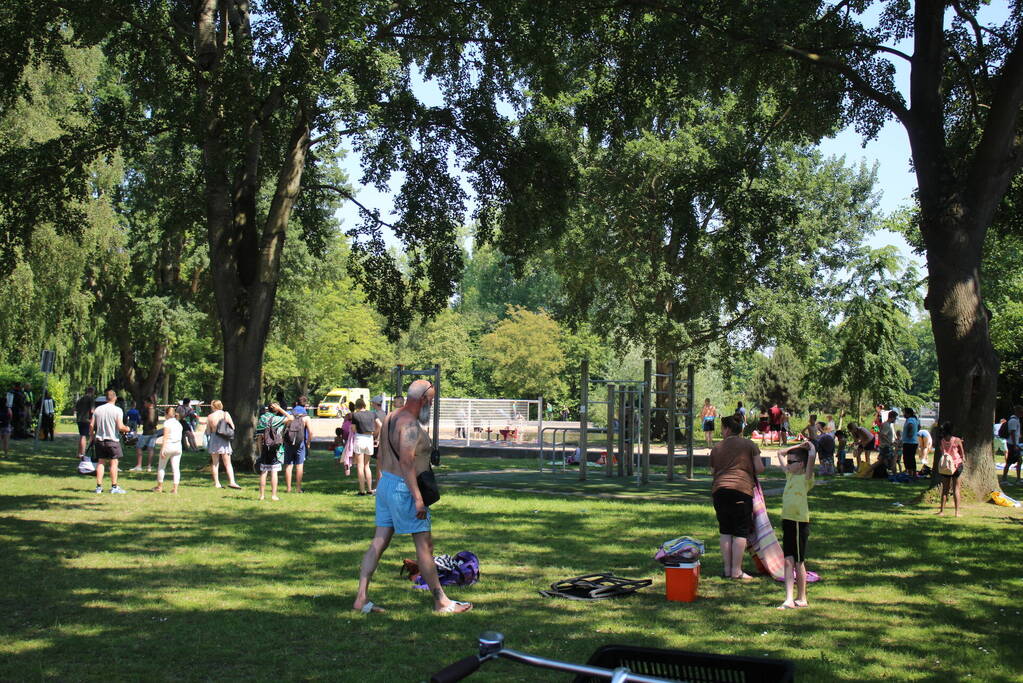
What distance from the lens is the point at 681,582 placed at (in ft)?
30.1

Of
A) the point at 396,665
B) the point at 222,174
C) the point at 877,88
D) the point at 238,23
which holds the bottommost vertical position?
the point at 396,665

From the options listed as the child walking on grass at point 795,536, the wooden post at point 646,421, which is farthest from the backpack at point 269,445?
A: the child walking on grass at point 795,536

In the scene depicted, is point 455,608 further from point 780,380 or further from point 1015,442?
point 780,380

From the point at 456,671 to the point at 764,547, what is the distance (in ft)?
27.6

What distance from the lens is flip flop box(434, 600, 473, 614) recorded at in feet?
28.0

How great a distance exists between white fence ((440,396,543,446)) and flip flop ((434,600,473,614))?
1122 inches

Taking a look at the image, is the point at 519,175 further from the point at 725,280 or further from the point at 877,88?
the point at 877,88

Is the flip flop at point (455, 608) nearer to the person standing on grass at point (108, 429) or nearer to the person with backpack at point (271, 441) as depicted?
the person with backpack at point (271, 441)

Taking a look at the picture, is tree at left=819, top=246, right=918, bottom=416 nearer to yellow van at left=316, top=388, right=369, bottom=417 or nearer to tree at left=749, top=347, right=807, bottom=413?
tree at left=749, top=347, right=807, bottom=413

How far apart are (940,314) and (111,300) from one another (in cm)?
3076

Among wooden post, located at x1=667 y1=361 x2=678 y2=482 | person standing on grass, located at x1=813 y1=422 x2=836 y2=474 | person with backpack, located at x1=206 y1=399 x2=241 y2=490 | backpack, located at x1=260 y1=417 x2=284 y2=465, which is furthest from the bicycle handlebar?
person standing on grass, located at x1=813 y1=422 x2=836 y2=474

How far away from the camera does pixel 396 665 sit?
6828 millimetres

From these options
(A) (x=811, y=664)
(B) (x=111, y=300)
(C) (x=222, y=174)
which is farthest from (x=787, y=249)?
(A) (x=811, y=664)

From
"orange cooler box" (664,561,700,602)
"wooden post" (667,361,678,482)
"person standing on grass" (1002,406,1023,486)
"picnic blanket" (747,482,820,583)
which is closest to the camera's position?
"orange cooler box" (664,561,700,602)
